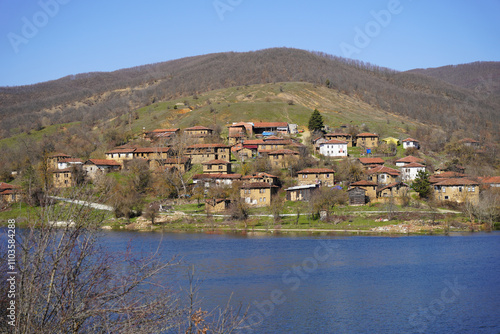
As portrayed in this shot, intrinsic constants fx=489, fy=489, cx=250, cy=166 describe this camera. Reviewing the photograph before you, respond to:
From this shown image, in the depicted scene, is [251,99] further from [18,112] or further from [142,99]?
[18,112]

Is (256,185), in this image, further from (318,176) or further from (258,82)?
(258,82)

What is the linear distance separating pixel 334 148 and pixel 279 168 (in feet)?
42.7

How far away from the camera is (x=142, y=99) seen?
162 metres

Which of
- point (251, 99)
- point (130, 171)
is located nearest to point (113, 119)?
point (251, 99)

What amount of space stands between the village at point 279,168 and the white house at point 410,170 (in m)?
0.14

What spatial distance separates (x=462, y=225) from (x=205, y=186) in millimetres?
34334

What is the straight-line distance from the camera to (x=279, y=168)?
74938 mm

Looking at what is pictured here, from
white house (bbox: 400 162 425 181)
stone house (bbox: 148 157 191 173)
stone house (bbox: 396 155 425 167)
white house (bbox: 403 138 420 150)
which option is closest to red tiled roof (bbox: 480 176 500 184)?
white house (bbox: 400 162 425 181)

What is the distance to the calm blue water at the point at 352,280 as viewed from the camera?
79.6ft

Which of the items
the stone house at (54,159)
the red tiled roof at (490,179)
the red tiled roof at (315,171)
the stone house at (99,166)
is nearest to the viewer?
the red tiled roof at (490,179)

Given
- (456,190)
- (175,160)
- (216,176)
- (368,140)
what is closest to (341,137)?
(368,140)

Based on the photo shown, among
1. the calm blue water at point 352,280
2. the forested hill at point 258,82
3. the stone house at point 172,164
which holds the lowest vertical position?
the calm blue water at point 352,280

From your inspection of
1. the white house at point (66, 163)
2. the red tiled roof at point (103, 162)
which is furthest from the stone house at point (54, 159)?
the red tiled roof at point (103, 162)

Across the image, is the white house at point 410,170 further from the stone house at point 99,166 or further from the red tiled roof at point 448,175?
the stone house at point 99,166
